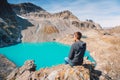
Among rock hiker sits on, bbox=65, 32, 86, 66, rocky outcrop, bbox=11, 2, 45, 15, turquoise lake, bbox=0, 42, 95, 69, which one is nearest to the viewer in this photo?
rock hiker sits on, bbox=65, 32, 86, 66

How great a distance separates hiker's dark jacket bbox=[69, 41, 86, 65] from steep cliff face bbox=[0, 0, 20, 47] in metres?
69.3

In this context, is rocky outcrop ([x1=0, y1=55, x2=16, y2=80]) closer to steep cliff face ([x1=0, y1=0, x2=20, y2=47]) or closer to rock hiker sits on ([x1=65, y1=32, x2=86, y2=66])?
rock hiker sits on ([x1=65, y1=32, x2=86, y2=66])

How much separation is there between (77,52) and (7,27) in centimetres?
8707

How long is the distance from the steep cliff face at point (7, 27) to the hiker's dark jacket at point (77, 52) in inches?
2730

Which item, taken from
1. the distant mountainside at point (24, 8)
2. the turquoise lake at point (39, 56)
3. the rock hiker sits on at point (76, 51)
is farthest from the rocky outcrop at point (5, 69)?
the distant mountainside at point (24, 8)

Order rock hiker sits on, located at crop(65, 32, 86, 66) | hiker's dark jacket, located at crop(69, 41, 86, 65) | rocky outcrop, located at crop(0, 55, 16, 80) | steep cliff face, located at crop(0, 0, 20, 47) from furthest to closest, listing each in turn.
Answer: steep cliff face, located at crop(0, 0, 20, 47) → rocky outcrop, located at crop(0, 55, 16, 80) → hiker's dark jacket, located at crop(69, 41, 86, 65) → rock hiker sits on, located at crop(65, 32, 86, 66)

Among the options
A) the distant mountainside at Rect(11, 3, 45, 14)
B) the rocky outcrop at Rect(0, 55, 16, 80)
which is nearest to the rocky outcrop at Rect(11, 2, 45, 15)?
the distant mountainside at Rect(11, 3, 45, 14)

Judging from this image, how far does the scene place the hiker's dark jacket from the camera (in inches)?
510

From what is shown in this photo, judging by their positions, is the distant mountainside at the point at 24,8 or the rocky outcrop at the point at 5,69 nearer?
the rocky outcrop at the point at 5,69

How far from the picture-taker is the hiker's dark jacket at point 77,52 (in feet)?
42.5

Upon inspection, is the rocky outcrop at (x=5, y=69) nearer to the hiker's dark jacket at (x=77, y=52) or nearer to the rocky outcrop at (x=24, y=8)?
the hiker's dark jacket at (x=77, y=52)

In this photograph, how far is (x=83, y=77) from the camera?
A: 506 inches

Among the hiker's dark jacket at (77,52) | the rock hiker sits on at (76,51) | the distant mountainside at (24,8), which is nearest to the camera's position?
the rock hiker sits on at (76,51)

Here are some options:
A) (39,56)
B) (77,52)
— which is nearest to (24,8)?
(39,56)
